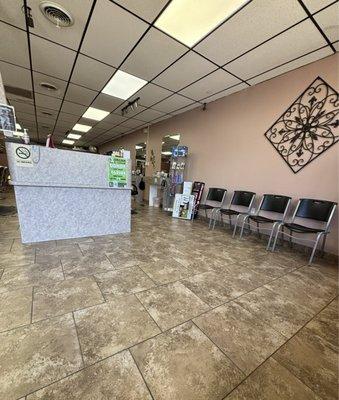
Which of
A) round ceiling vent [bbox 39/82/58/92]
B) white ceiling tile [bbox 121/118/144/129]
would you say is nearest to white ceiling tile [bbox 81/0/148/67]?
round ceiling vent [bbox 39/82/58/92]

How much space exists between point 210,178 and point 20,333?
4.11 metres

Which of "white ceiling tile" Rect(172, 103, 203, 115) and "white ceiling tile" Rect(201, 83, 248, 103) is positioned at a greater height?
"white ceiling tile" Rect(201, 83, 248, 103)

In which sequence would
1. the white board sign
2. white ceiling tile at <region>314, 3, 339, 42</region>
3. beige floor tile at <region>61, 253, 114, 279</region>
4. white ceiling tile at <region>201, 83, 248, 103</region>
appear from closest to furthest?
1. beige floor tile at <region>61, 253, 114, 279</region>
2. white ceiling tile at <region>314, 3, 339, 42</region>
3. the white board sign
4. white ceiling tile at <region>201, 83, 248, 103</region>

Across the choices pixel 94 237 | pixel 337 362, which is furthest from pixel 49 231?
pixel 337 362

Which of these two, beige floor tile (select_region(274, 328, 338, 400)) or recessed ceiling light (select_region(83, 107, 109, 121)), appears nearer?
beige floor tile (select_region(274, 328, 338, 400))

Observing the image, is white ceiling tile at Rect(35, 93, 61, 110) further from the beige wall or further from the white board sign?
the beige wall

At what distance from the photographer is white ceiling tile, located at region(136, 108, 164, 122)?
5.23 metres

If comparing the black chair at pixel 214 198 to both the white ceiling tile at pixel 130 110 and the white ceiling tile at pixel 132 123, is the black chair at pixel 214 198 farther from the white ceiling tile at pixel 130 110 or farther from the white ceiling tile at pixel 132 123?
the white ceiling tile at pixel 132 123

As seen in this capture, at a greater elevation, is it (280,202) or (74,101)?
(74,101)

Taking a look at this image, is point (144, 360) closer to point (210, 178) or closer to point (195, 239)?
point (195, 239)

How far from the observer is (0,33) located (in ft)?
8.46

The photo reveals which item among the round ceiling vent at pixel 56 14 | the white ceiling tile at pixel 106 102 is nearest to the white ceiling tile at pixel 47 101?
the white ceiling tile at pixel 106 102

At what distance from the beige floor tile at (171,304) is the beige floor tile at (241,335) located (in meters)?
0.09

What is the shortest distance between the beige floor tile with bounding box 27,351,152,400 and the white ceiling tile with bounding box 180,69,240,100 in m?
3.84
